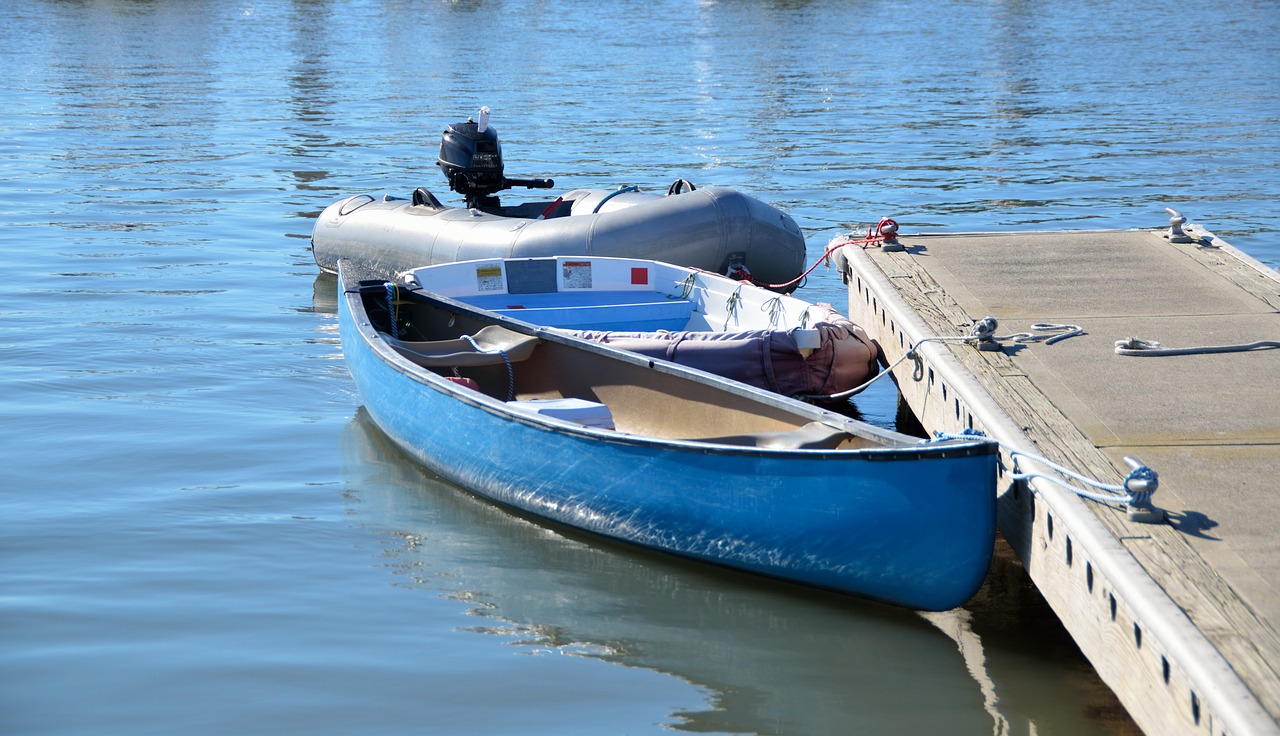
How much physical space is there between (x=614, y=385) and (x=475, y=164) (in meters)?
4.14

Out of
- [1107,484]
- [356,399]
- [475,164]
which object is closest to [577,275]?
[356,399]

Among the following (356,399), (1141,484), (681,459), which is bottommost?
(356,399)

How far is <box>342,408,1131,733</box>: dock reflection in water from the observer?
4.77 m

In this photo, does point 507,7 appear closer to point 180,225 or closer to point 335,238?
point 180,225

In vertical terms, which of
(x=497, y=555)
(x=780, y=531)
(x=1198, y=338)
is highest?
(x=1198, y=338)

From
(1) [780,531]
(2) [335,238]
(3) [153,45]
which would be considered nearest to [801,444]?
(1) [780,531]

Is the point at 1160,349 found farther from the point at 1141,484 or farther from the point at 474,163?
the point at 474,163

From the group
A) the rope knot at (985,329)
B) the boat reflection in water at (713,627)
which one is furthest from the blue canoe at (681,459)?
the rope knot at (985,329)

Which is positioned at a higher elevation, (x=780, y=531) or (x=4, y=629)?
(x=780, y=531)

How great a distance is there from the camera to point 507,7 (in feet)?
139

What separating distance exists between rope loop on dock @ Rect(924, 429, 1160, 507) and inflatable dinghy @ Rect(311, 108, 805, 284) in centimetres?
457

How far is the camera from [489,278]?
8766 mm

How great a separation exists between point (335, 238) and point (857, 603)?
694 cm

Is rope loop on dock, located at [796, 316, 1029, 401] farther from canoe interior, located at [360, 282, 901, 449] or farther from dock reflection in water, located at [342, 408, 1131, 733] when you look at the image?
dock reflection in water, located at [342, 408, 1131, 733]
